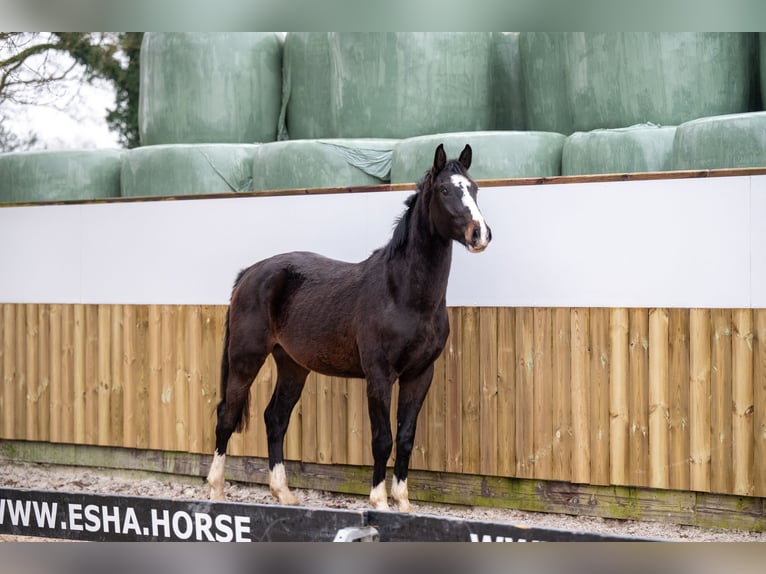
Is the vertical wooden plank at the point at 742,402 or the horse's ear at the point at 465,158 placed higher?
the horse's ear at the point at 465,158

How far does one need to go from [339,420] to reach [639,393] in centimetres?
196

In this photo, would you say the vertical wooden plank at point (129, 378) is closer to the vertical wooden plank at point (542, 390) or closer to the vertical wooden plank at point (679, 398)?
the vertical wooden plank at point (542, 390)

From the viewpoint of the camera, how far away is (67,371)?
24.5ft

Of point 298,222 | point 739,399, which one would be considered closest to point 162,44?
point 298,222

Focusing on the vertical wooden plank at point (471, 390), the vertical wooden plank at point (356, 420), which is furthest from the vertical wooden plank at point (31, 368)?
the vertical wooden plank at point (471, 390)

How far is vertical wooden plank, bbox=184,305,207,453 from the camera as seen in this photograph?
688 centimetres

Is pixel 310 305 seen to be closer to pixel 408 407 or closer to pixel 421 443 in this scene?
pixel 408 407

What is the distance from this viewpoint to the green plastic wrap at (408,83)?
21.6 feet

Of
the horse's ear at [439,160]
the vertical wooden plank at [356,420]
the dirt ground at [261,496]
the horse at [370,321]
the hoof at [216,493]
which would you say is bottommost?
the dirt ground at [261,496]

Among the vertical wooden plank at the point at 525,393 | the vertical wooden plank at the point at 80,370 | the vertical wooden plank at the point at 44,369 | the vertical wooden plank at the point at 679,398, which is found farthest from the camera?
the vertical wooden plank at the point at 44,369

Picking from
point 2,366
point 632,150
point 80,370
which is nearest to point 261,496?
point 80,370

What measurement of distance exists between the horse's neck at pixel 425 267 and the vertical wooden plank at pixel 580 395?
880 mm

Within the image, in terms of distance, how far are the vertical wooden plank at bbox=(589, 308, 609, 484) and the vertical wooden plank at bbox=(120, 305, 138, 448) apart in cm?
334

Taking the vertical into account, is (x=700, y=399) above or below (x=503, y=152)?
below
